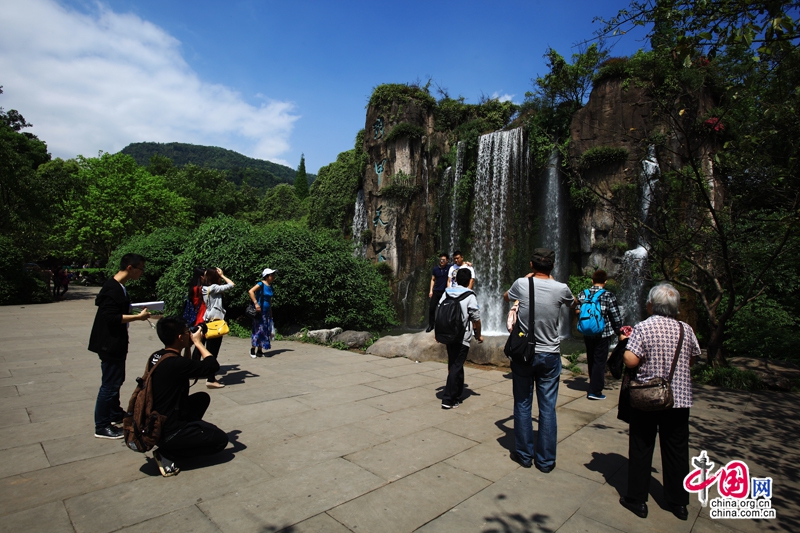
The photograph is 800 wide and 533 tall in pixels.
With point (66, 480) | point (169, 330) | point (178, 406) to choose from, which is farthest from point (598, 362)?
point (66, 480)

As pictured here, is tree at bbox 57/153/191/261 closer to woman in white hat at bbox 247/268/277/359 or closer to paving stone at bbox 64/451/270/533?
woman in white hat at bbox 247/268/277/359

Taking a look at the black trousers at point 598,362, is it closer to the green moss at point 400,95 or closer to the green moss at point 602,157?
the green moss at point 602,157

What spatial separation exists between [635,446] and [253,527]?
2589 mm

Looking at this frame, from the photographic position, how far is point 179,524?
296 cm

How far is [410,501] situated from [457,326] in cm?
233

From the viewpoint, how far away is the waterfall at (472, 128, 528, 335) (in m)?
18.6

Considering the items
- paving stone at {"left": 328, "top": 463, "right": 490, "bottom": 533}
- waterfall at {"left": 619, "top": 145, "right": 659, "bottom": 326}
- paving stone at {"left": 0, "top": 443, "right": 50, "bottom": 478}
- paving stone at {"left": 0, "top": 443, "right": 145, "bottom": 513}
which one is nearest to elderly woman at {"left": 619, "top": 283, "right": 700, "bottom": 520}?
paving stone at {"left": 328, "top": 463, "right": 490, "bottom": 533}

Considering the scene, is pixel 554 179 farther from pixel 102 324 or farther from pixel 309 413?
pixel 102 324

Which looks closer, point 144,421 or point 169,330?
point 144,421

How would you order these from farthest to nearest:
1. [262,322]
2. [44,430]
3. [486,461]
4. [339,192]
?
1. [339,192]
2. [262,322]
3. [44,430]
4. [486,461]

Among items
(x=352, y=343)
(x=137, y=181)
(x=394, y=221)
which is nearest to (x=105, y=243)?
(x=137, y=181)

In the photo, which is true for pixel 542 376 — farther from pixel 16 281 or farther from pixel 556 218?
pixel 16 281

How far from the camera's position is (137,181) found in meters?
29.5

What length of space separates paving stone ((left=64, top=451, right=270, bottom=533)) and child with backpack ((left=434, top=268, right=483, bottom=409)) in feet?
8.00
